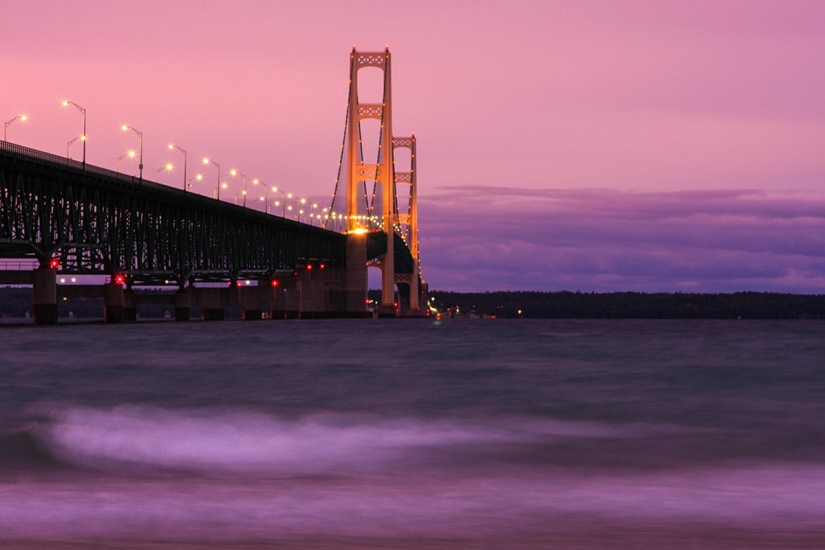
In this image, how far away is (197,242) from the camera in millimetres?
121062

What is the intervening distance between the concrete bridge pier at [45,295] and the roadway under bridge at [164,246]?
8 cm

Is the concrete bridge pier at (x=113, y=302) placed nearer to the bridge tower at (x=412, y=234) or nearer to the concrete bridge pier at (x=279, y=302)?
the concrete bridge pier at (x=279, y=302)

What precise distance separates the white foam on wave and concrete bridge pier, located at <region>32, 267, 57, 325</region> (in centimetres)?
6800

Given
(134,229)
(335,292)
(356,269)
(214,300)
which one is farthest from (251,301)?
(134,229)

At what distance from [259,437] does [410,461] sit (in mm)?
4291

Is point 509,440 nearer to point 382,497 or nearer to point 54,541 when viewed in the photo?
point 382,497

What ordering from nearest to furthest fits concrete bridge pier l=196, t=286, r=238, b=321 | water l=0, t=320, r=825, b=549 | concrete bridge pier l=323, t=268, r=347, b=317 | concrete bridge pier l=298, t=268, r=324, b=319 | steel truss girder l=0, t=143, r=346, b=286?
water l=0, t=320, r=825, b=549
steel truss girder l=0, t=143, r=346, b=286
concrete bridge pier l=196, t=286, r=238, b=321
concrete bridge pier l=323, t=268, r=347, b=317
concrete bridge pier l=298, t=268, r=324, b=319

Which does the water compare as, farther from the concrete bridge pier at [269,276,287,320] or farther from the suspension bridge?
the concrete bridge pier at [269,276,287,320]

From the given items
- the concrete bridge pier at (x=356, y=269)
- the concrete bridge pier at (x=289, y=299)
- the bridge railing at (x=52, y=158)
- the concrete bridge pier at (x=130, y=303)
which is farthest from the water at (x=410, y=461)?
the concrete bridge pier at (x=289, y=299)

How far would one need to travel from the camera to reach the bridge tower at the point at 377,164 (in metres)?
146

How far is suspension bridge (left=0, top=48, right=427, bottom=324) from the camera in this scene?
87938mm

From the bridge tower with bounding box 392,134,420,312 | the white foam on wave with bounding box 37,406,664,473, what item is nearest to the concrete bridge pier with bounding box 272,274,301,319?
the bridge tower with bounding box 392,134,420,312

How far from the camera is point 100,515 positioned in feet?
36.1

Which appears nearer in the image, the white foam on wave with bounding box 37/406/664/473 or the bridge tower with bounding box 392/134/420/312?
the white foam on wave with bounding box 37/406/664/473
